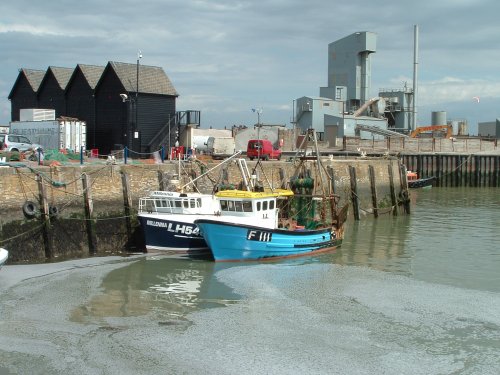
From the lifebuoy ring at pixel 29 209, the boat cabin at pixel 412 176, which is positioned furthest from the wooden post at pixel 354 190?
the boat cabin at pixel 412 176

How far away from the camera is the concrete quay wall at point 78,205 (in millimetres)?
21656

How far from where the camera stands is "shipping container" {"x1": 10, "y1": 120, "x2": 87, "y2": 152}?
36344mm

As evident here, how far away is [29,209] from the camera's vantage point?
71.8 ft

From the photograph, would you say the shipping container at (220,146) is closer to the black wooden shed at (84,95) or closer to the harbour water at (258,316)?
the black wooden shed at (84,95)

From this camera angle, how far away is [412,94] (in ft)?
267

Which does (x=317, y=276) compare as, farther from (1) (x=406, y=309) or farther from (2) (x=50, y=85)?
(2) (x=50, y=85)

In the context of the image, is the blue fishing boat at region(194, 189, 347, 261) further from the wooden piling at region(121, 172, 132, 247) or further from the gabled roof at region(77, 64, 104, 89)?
the gabled roof at region(77, 64, 104, 89)

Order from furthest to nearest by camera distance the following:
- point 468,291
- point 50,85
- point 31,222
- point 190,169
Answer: point 50,85 < point 190,169 < point 31,222 < point 468,291

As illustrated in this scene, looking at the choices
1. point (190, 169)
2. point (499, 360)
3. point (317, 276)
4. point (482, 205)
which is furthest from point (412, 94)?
point (499, 360)

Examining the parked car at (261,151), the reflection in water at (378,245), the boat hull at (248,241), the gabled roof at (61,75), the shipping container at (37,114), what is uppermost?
the gabled roof at (61,75)

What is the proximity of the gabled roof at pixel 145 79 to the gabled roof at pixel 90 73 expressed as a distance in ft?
10.7

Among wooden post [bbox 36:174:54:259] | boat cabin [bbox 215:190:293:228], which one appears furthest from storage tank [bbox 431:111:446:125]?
wooden post [bbox 36:174:54:259]

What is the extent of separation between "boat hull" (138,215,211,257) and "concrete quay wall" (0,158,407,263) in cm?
147

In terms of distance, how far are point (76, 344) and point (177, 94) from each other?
3006 cm
